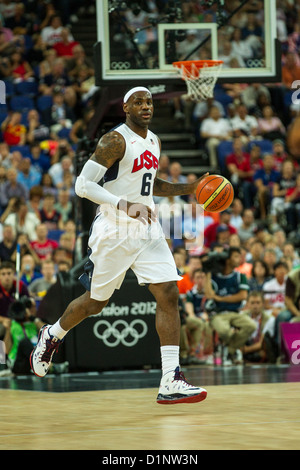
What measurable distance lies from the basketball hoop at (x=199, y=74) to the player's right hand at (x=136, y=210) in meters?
4.28

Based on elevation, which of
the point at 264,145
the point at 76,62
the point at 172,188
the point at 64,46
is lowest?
the point at 172,188

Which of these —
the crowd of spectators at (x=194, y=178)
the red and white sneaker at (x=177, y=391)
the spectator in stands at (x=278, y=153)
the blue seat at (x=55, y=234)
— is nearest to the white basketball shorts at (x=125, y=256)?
the red and white sneaker at (x=177, y=391)

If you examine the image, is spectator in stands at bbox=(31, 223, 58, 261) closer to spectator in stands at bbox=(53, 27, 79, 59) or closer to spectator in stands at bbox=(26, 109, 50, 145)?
spectator in stands at bbox=(26, 109, 50, 145)

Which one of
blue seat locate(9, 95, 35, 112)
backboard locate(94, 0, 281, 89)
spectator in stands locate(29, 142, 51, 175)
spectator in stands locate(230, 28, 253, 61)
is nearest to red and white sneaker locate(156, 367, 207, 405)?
backboard locate(94, 0, 281, 89)

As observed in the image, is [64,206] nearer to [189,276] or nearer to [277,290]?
[189,276]

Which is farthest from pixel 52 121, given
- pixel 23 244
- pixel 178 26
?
pixel 178 26

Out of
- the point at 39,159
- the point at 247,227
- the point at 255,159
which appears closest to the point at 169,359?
the point at 247,227

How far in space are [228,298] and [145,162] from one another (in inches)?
242

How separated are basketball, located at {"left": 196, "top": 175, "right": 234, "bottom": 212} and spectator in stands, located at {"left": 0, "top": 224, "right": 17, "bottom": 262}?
278 inches

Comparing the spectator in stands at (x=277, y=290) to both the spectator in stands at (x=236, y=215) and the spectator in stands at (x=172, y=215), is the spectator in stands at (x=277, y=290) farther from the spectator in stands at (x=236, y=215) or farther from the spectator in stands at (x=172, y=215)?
the spectator in stands at (x=236, y=215)

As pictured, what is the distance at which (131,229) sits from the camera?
726 centimetres

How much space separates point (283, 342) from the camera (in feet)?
43.0

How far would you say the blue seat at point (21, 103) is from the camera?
1911cm
